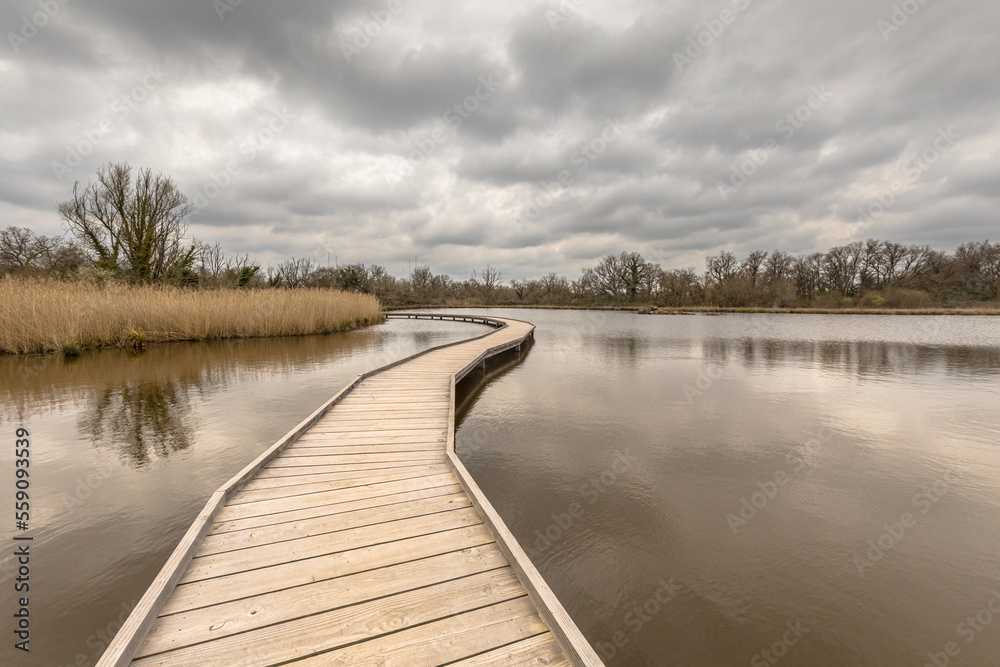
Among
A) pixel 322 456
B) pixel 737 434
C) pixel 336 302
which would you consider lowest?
pixel 737 434

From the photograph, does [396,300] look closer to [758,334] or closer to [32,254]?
[32,254]

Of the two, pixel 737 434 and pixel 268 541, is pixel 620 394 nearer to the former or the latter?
pixel 737 434

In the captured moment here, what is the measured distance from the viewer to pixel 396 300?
45.0m

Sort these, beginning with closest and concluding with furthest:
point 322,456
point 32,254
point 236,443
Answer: point 322,456
point 236,443
point 32,254

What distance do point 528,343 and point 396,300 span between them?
1295 inches

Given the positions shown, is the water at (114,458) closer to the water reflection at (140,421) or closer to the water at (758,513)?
the water reflection at (140,421)

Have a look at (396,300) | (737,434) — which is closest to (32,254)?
(396,300)

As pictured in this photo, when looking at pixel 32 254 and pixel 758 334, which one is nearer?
pixel 758 334

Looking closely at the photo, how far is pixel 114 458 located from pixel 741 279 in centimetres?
4616

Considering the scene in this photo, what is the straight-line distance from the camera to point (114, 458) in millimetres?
4098

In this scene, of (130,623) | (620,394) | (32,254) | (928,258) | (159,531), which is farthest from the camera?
(928,258)

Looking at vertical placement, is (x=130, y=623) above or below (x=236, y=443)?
above

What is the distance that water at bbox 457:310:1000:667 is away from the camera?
7.36 feet

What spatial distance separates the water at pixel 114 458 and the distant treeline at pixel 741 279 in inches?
768
